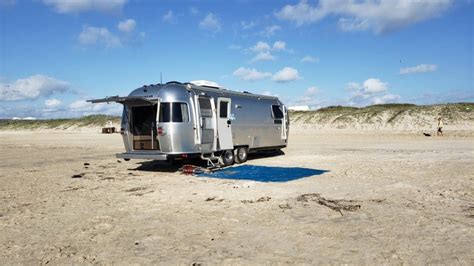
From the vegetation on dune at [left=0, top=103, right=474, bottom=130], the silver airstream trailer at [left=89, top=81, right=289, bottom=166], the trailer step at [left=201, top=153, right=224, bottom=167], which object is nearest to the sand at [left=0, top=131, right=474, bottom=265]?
the silver airstream trailer at [left=89, top=81, right=289, bottom=166]

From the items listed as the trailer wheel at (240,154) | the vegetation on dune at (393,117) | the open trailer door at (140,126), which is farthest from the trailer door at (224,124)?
the vegetation on dune at (393,117)

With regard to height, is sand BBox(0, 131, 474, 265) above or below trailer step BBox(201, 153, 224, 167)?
below

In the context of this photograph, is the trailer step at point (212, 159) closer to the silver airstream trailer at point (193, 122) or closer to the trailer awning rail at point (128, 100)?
the silver airstream trailer at point (193, 122)

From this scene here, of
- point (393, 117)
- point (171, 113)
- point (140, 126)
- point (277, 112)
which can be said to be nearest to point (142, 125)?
point (140, 126)

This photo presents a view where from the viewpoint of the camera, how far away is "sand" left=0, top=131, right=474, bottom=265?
521 cm

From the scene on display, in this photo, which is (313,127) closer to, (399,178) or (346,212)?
(399,178)

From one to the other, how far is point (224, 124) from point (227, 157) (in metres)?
1.31

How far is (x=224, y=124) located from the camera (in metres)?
14.4

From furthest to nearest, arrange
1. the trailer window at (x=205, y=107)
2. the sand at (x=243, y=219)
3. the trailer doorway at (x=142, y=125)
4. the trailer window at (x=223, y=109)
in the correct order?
1. the trailer window at (x=223, y=109)
2. the trailer doorway at (x=142, y=125)
3. the trailer window at (x=205, y=107)
4. the sand at (x=243, y=219)

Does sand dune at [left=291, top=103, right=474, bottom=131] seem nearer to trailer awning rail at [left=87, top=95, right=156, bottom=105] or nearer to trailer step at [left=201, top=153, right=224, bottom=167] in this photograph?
trailer step at [left=201, top=153, right=224, bottom=167]

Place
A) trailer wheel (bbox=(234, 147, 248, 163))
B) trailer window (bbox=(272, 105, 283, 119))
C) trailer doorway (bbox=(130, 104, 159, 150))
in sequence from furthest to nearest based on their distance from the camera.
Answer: trailer window (bbox=(272, 105, 283, 119)) < trailer wheel (bbox=(234, 147, 248, 163)) < trailer doorway (bbox=(130, 104, 159, 150))

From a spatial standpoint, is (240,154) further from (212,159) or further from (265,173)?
(265,173)

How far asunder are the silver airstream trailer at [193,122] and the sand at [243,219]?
1.26 meters

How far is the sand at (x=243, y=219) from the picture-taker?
5.21 m
